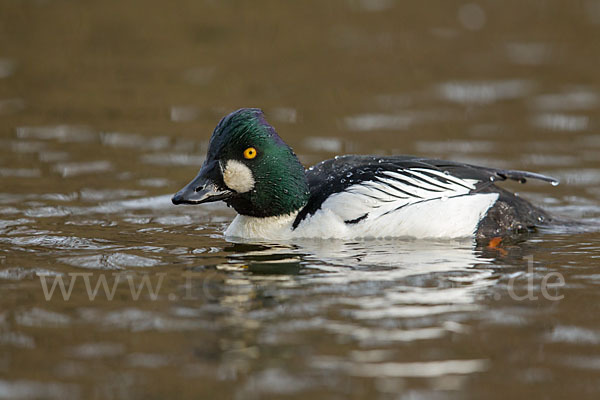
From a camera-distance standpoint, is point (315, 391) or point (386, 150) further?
point (386, 150)

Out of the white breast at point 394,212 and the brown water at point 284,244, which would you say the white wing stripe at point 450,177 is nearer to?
the white breast at point 394,212

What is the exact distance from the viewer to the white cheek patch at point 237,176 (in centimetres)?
880

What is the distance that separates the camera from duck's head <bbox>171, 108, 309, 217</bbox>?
873 centimetres

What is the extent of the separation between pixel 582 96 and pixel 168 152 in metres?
6.63

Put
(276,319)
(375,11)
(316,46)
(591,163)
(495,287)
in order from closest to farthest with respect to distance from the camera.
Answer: (276,319) → (495,287) → (591,163) → (316,46) → (375,11)

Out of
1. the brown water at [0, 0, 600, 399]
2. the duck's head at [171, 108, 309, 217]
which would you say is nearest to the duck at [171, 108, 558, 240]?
the duck's head at [171, 108, 309, 217]

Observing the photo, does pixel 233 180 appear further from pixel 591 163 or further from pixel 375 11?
pixel 375 11

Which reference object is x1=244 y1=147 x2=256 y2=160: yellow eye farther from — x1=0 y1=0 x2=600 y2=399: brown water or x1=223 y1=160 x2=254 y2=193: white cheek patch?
x1=0 y1=0 x2=600 y2=399: brown water

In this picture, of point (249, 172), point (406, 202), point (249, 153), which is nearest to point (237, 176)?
point (249, 172)

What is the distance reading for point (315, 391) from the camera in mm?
5488

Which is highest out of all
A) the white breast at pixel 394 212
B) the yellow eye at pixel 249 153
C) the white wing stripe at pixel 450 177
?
the yellow eye at pixel 249 153

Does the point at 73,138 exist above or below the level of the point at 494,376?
above

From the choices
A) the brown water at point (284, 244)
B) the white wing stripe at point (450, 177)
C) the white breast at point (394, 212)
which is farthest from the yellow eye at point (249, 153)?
the white wing stripe at point (450, 177)

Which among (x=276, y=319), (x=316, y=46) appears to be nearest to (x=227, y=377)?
(x=276, y=319)
